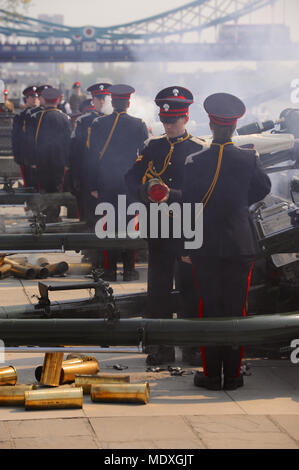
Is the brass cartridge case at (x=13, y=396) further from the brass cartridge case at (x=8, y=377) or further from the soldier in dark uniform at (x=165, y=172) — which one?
the soldier in dark uniform at (x=165, y=172)

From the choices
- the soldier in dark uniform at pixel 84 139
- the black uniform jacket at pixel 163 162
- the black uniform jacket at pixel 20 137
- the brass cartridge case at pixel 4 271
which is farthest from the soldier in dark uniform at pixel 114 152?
the black uniform jacket at pixel 20 137

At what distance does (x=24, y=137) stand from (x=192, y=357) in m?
7.83

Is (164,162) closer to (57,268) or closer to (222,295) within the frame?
(222,295)

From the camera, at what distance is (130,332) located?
5309mm

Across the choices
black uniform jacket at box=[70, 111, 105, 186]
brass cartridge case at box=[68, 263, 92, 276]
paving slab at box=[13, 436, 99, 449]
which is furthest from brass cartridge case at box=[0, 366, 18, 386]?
black uniform jacket at box=[70, 111, 105, 186]

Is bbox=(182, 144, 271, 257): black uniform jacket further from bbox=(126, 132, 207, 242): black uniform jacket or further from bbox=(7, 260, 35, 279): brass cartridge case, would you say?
bbox=(7, 260, 35, 279): brass cartridge case

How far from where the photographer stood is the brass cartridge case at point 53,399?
199 inches

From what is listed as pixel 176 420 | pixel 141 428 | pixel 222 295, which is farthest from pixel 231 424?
pixel 222 295

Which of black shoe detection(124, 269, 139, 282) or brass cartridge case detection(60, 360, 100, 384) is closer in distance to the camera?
brass cartridge case detection(60, 360, 100, 384)

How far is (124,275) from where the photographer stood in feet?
30.5

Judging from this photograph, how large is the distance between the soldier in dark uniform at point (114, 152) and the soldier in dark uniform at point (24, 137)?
14.0 feet

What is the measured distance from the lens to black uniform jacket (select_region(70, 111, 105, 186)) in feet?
32.0

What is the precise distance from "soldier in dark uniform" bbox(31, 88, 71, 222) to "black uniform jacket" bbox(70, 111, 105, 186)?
2123 millimetres
